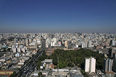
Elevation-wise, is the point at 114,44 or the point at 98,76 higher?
the point at 114,44

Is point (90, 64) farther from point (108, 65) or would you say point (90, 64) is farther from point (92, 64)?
point (108, 65)

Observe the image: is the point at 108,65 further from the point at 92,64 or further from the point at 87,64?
the point at 87,64

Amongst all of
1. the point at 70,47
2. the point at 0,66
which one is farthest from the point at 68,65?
the point at 70,47

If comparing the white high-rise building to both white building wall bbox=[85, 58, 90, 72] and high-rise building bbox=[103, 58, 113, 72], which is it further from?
high-rise building bbox=[103, 58, 113, 72]

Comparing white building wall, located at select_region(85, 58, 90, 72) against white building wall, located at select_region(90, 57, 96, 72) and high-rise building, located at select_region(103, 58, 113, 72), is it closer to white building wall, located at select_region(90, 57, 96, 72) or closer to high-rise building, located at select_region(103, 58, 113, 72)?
white building wall, located at select_region(90, 57, 96, 72)

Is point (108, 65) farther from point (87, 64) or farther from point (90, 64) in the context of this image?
point (87, 64)

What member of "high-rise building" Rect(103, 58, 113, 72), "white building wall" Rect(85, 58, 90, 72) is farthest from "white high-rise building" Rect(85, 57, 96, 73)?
"high-rise building" Rect(103, 58, 113, 72)

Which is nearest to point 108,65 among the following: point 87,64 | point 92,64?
point 92,64

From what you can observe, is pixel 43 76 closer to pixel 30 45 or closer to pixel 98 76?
pixel 98 76

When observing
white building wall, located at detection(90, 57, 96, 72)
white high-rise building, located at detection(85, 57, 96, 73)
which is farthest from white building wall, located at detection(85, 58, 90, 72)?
white building wall, located at detection(90, 57, 96, 72)

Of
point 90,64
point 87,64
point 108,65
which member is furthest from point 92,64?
point 108,65

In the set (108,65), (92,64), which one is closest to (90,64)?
(92,64)
